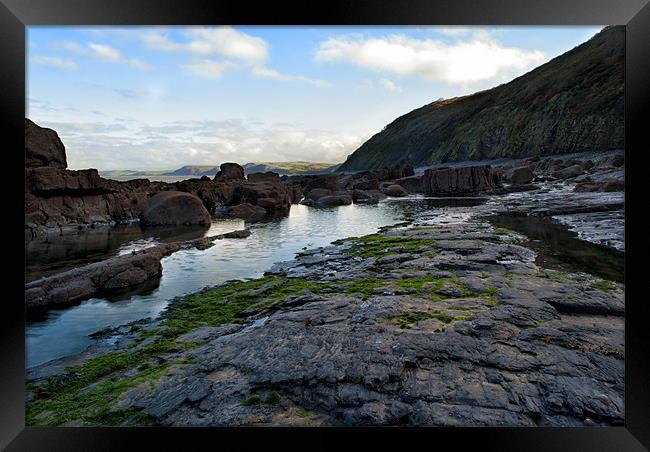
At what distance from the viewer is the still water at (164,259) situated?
947cm

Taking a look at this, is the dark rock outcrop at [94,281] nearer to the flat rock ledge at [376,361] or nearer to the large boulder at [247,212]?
the flat rock ledge at [376,361]

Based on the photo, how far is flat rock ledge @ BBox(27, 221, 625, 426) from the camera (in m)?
5.03

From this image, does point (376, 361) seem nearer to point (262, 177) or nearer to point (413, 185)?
point (413, 185)

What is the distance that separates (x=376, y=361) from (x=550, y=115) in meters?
93.7

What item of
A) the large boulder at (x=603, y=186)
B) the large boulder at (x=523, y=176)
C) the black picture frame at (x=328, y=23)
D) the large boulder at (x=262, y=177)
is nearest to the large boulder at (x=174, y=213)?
the black picture frame at (x=328, y=23)

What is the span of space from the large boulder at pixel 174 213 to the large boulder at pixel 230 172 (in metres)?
28.7

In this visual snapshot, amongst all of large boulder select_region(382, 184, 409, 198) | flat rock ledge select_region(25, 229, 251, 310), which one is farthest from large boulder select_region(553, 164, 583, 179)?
flat rock ledge select_region(25, 229, 251, 310)

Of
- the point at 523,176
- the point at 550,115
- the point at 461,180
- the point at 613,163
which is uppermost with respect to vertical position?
the point at 550,115

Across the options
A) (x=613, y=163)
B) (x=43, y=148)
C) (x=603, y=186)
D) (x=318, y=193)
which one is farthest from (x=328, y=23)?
(x=613, y=163)

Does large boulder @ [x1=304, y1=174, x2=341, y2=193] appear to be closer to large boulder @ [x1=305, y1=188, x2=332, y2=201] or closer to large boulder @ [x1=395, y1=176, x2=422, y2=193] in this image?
large boulder @ [x1=305, y1=188, x2=332, y2=201]

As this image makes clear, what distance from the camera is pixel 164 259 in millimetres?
17203
